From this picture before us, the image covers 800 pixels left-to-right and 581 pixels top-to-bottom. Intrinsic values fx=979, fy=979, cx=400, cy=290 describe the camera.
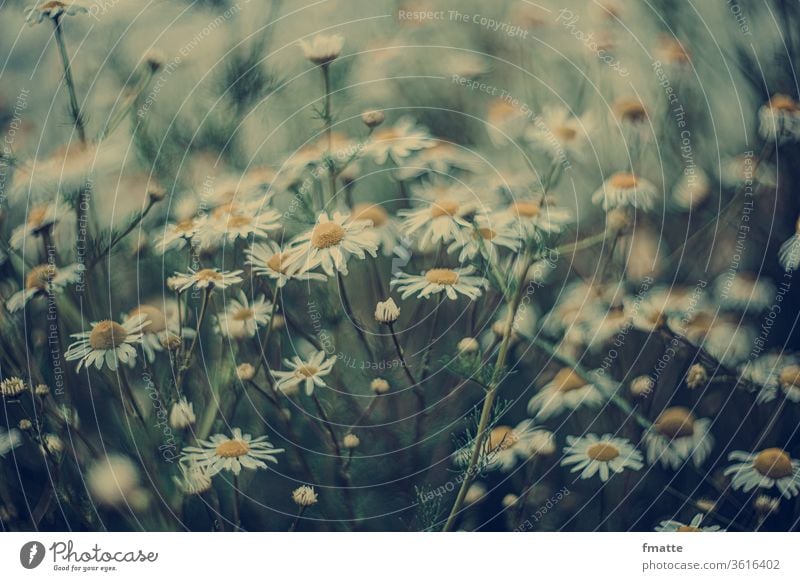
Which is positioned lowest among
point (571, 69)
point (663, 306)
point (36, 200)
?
point (663, 306)

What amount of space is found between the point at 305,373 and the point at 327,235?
0.15 metres

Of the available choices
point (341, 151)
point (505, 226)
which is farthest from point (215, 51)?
point (505, 226)

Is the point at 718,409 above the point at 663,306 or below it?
below

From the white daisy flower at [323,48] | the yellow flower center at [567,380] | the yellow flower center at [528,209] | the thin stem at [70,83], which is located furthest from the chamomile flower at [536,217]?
the thin stem at [70,83]

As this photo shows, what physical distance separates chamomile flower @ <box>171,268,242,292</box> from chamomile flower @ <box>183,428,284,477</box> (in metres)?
0.16

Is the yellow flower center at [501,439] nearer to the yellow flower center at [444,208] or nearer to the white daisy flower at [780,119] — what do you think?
the yellow flower center at [444,208]

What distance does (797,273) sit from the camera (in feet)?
3.55

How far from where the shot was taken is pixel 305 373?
41.9 inches

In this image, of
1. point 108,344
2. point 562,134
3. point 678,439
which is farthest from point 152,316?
point 678,439

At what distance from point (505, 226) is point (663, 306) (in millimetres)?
196

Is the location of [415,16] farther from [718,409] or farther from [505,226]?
[718,409]

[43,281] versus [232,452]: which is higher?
[43,281]

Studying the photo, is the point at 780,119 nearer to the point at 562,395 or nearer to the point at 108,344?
the point at 562,395

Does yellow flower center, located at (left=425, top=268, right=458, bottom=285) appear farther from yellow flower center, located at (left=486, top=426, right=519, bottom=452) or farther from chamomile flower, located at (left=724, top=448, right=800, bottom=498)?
chamomile flower, located at (left=724, top=448, right=800, bottom=498)
